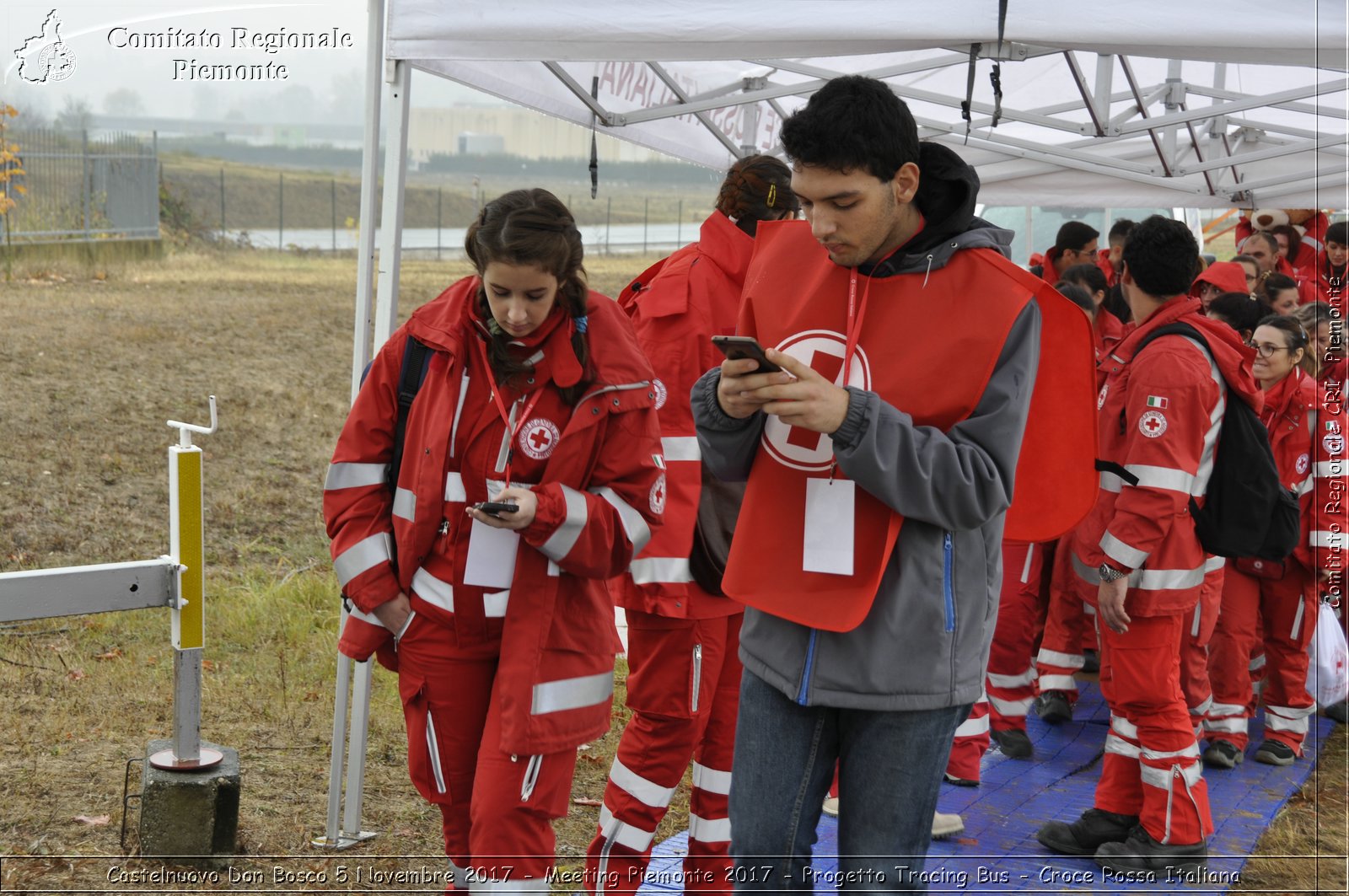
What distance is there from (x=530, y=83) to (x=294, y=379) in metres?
10.5

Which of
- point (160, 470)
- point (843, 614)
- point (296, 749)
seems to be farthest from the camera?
point (160, 470)

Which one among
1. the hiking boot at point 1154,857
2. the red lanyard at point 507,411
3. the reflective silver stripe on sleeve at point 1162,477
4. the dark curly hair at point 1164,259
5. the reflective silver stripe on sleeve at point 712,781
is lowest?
the hiking boot at point 1154,857

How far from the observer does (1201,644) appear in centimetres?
529

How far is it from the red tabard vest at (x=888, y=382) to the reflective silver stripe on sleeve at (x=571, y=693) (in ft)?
1.97

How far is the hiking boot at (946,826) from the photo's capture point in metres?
4.90

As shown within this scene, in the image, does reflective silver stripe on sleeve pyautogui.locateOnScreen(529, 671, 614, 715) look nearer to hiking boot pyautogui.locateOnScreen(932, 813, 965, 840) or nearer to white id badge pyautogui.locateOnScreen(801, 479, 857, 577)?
white id badge pyautogui.locateOnScreen(801, 479, 857, 577)

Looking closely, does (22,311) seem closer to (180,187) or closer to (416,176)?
(180,187)

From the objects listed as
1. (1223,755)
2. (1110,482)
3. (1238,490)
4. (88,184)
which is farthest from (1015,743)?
(88,184)

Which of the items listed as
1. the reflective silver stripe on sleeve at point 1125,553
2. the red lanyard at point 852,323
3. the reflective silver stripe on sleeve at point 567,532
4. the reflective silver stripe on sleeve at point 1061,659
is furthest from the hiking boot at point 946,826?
the red lanyard at point 852,323

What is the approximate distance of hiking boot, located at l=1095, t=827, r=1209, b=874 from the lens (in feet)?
15.1

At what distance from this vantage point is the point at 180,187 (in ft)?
120

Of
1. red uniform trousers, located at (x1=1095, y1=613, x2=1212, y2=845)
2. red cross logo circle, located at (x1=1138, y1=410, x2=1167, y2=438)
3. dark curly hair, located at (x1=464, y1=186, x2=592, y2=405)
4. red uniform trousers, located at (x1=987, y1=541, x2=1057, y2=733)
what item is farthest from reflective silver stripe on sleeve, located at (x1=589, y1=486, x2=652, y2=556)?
red uniform trousers, located at (x1=987, y1=541, x2=1057, y2=733)

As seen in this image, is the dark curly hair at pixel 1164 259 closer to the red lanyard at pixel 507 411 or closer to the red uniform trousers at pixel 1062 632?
the red uniform trousers at pixel 1062 632

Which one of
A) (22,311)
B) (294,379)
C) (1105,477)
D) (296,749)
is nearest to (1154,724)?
(1105,477)
